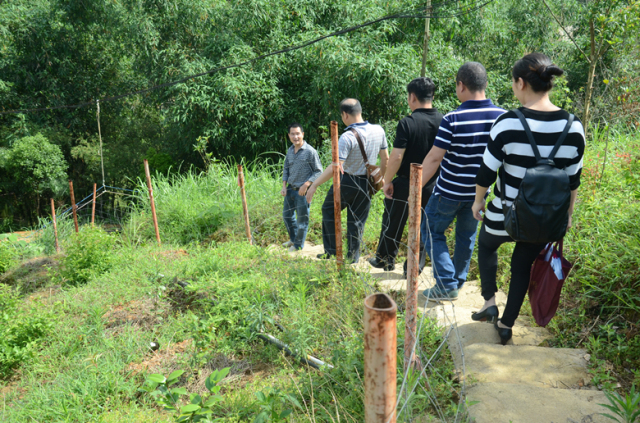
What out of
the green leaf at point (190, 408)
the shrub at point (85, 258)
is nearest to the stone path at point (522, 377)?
the green leaf at point (190, 408)

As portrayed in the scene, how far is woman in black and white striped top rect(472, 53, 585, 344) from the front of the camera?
2.14m

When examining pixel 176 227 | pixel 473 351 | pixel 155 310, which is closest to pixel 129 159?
pixel 176 227

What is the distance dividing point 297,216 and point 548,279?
2945 mm

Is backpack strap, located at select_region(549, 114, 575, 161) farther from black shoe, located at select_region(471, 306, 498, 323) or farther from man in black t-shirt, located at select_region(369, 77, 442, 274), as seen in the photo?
man in black t-shirt, located at select_region(369, 77, 442, 274)

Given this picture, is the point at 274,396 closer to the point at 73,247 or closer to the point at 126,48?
the point at 73,247

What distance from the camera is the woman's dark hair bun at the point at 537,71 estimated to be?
83.0 inches

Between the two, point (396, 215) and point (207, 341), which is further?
point (396, 215)

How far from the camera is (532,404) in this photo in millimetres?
1892

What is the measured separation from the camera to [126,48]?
1279 centimetres

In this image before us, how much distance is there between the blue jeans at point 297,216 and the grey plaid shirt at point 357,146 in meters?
1.14

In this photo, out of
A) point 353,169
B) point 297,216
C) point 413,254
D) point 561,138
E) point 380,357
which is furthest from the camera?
point 297,216

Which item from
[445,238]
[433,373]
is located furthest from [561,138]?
[433,373]

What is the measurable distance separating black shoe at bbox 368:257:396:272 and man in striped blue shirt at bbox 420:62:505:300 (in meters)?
0.66

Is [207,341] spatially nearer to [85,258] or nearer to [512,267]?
[512,267]
